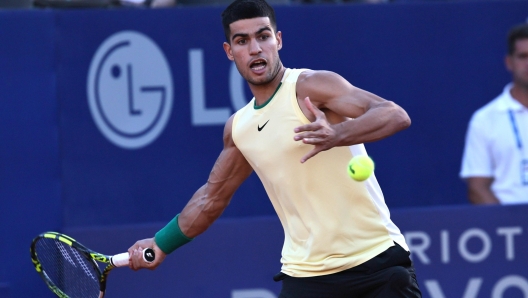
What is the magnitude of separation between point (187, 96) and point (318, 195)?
2622 millimetres

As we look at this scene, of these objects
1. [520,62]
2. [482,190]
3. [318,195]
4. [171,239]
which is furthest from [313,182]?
[520,62]

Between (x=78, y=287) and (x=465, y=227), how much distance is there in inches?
93.6

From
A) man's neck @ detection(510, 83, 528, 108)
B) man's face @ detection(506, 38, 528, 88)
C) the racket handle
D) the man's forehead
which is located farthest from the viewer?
man's neck @ detection(510, 83, 528, 108)

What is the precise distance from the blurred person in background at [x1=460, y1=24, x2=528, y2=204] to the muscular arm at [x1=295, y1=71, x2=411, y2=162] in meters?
2.32

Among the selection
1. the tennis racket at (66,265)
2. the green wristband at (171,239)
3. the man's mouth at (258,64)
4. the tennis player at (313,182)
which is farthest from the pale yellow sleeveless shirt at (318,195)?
the tennis racket at (66,265)

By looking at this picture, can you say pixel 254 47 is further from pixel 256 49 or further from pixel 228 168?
pixel 228 168

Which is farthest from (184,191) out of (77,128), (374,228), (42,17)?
(374,228)

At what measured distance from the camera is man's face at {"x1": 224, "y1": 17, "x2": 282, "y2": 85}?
3.82 meters

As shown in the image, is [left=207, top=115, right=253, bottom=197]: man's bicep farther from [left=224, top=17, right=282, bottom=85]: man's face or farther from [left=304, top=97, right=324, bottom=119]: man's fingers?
[left=304, top=97, right=324, bottom=119]: man's fingers

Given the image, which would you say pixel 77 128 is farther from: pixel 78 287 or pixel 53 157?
pixel 78 287

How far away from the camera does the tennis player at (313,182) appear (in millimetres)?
3732

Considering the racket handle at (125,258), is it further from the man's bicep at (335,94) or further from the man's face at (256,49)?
the man's bicep at (335,94)

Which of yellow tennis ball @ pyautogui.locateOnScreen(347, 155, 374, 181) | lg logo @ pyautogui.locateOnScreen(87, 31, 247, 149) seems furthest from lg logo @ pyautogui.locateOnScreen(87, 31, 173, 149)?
Result: yellow tennis ball @ pyautogui.locateOnScreen(347, 155, 374, 181)

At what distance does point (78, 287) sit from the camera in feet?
14.7
